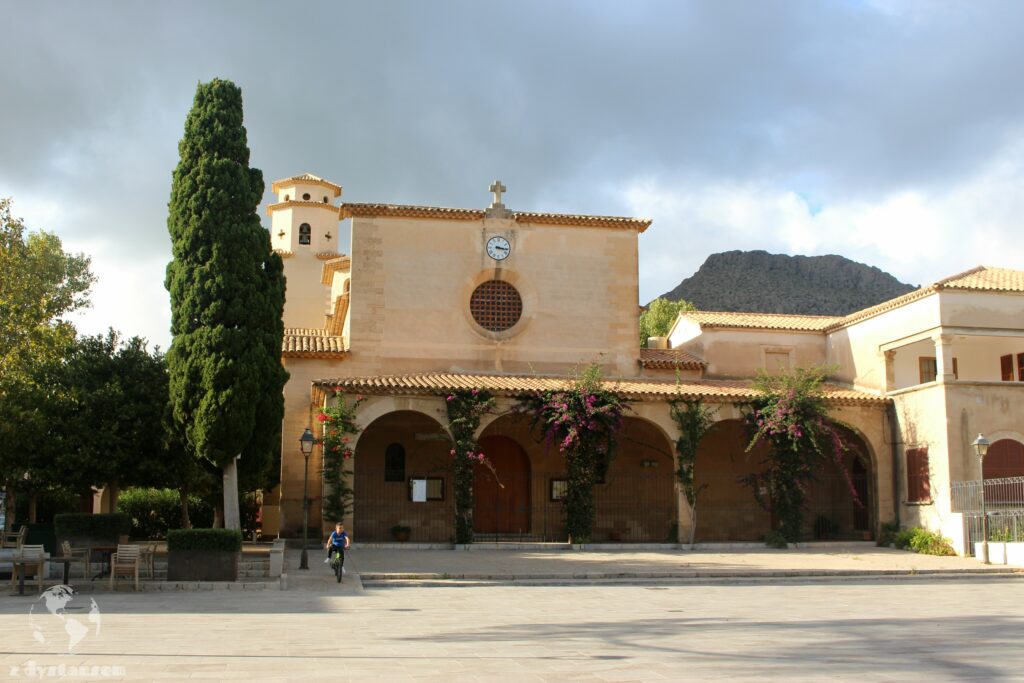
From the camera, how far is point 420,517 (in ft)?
90.5

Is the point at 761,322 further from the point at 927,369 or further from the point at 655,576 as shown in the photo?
the point at 655,576

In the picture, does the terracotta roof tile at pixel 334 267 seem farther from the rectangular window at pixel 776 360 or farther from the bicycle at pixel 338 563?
the bicycle at pixel 338 563

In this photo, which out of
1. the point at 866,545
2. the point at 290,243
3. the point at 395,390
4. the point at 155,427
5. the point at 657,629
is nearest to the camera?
the point at 657,629

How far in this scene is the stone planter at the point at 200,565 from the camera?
17156mm

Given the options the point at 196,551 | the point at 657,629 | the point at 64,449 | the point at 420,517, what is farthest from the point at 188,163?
the point at 657,629

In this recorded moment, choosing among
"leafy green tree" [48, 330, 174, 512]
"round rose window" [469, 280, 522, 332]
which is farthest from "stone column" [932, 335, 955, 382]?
"leafy green tree" [48, 330, 174, 512]

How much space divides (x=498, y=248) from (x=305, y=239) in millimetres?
19276

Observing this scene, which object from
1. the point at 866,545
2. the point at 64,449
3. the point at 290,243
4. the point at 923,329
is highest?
the point at 290,243

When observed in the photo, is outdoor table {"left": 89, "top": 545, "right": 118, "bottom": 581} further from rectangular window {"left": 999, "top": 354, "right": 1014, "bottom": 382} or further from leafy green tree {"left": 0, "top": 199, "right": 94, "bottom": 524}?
rectangular window {"left": 999, "top": 354, "right": 1014, "bottom": 382}

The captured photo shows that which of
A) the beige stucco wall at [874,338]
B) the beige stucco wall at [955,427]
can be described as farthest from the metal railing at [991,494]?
the beige stucco wall at [874,338]

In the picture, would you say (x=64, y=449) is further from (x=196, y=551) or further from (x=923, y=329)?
(x=923, y=329)

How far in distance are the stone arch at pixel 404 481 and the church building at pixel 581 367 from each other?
56mm

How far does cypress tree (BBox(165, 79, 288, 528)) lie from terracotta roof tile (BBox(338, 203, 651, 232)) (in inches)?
265

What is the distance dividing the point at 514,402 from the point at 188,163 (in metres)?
10.2
